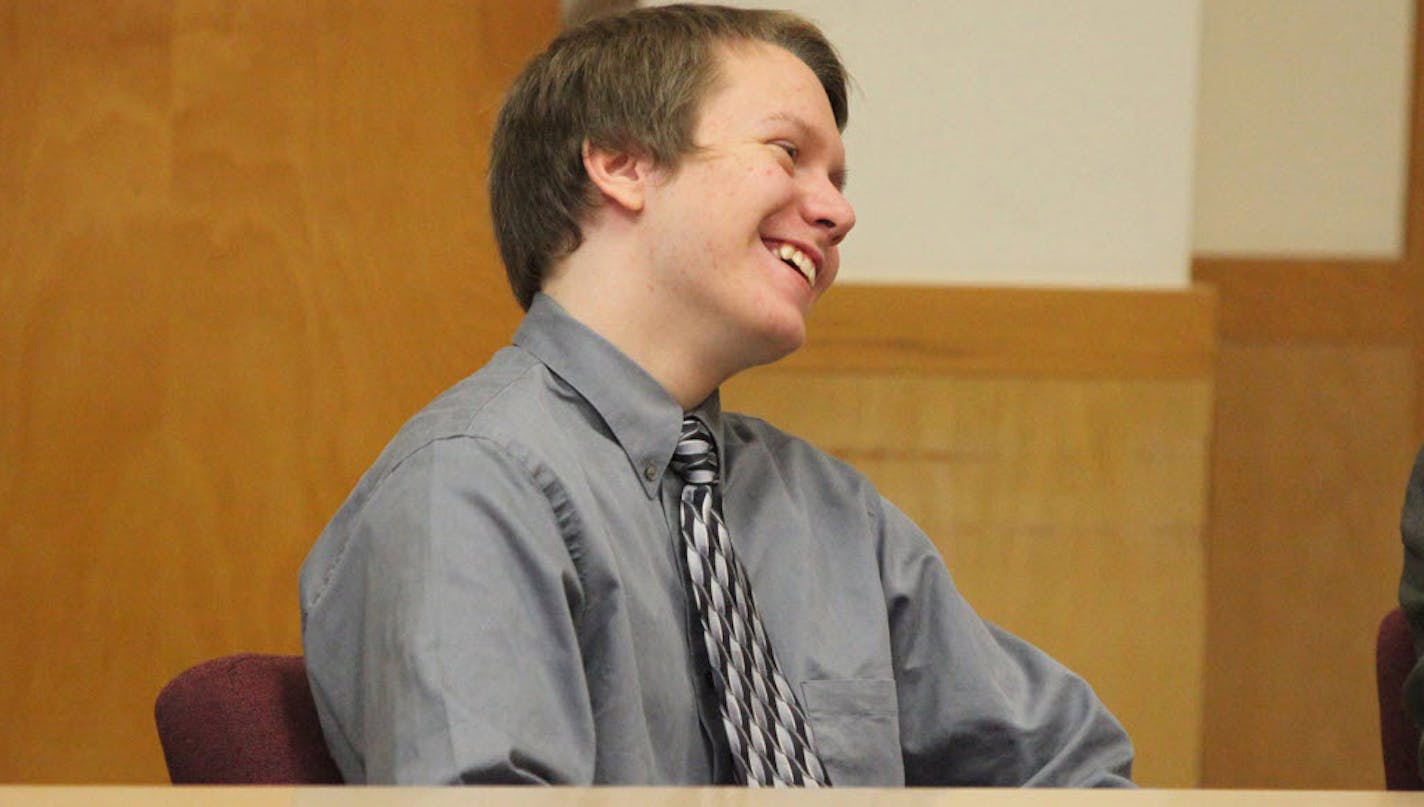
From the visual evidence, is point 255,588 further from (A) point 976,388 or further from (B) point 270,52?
(A) point 976,388

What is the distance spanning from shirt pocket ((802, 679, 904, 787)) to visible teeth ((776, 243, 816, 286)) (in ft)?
1.13

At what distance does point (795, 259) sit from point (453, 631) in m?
0.49

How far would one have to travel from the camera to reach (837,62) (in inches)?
63.5

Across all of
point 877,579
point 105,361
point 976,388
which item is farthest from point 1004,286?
point 105,361

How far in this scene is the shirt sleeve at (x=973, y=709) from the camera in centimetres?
145

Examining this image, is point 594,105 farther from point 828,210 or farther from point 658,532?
point 658,532

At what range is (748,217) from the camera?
1.40 m

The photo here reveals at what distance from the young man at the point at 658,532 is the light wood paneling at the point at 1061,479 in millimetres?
616

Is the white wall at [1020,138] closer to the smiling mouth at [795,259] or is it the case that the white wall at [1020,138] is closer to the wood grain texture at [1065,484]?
the wood grain texture at [1065,484]

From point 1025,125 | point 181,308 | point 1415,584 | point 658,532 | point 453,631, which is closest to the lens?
point 453,631

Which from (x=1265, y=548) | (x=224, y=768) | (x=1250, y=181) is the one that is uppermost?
(x=1250, y=181)

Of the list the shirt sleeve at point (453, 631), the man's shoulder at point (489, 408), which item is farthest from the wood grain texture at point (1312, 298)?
the shirt sleeve at point (453, 631)

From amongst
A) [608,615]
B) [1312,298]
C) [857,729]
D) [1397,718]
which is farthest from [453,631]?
[1312,298]

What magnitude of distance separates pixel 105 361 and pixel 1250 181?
174cm
